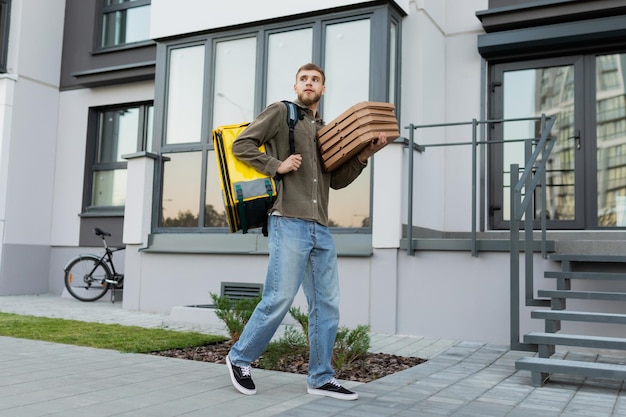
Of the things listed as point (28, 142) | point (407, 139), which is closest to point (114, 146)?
point (28, 142)

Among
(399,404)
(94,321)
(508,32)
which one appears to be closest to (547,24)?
(508,32)

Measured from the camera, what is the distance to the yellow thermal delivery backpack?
12.3 ft

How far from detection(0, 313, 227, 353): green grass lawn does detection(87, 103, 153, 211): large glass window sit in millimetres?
4373

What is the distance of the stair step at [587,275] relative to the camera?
5250 millimetres

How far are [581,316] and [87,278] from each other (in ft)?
24.5

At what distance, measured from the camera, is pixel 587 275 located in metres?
5.37

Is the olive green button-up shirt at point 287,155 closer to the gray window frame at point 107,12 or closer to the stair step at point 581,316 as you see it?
the stair step at point 581,316

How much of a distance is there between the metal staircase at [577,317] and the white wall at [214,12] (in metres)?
3.58

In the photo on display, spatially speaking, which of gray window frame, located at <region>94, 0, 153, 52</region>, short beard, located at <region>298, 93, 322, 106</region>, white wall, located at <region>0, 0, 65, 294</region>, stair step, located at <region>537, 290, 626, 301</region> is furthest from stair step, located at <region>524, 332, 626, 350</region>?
white wall, located at <region>0, 0, 65, 294</region>

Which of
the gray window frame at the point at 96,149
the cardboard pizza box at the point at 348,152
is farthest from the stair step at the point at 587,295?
the gray window frame at the point at 96,149

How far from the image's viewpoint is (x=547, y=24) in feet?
24.8

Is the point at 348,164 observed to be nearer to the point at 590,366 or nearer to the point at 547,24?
the point at 590,366

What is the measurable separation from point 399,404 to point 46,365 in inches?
97.4

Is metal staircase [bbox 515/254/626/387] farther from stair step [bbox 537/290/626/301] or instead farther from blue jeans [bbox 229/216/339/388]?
blue jeans [bbox 229/216/339/388]
